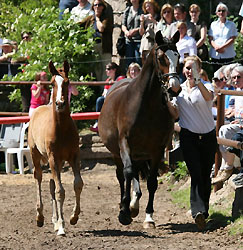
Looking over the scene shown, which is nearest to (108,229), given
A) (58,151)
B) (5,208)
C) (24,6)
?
(58,151)

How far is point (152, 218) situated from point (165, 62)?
2.08 meters

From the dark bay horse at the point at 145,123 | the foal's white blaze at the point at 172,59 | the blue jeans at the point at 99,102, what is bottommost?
the blue jeans at the point at 99,102

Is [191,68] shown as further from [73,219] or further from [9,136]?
[9,136]

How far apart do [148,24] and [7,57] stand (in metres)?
3.53

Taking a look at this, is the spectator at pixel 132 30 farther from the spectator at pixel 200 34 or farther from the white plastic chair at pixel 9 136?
the white plastic chair at pixel 9 136

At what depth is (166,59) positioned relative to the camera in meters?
8.80

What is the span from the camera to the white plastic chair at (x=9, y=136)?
14.8 meters

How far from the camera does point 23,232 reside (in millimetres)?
9250

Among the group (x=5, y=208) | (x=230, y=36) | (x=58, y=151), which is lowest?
(x=5, y=208)

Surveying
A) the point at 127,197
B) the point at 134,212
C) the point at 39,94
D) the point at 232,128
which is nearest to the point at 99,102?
the point at 39,94

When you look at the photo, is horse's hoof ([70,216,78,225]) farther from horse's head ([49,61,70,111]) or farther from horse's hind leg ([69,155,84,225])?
horse's head ([49,61,70,111])

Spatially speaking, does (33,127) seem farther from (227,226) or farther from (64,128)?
(227,226)

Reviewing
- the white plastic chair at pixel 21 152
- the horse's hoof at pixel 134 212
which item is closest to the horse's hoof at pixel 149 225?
the horse's hoof at pixel 134 212

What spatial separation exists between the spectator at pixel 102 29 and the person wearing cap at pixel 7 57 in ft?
5.62
